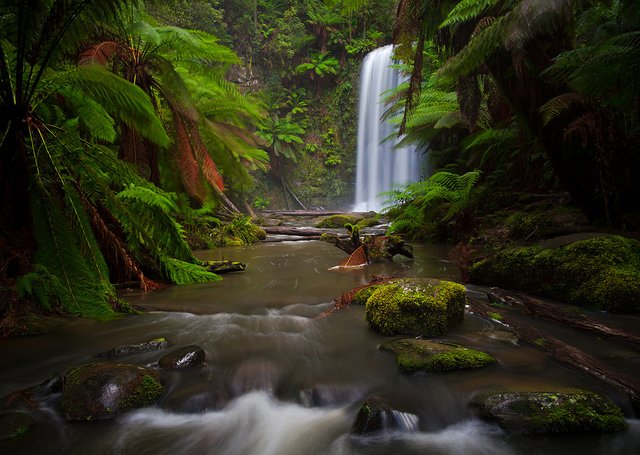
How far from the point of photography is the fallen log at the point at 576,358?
1.47m

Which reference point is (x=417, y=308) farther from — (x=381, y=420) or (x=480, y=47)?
(x=480, y=47)

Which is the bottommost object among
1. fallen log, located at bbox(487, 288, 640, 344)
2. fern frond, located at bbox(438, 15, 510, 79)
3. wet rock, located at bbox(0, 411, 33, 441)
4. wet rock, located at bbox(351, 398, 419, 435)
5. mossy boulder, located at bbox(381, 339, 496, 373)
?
wet rock, located at bbox(351, 398, 419, 435)

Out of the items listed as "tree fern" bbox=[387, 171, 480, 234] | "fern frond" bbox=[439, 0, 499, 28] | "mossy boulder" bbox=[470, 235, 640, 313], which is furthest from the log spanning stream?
"tree fern" bbox=[387, 171, 480, 234]

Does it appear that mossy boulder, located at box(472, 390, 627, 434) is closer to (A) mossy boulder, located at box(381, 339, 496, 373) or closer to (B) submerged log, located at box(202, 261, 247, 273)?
(A) mossy boulder, located at box(381, 339, 496, 373)

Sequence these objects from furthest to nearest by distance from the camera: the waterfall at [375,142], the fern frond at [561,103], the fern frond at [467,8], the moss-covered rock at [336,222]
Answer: the waterfall at [375,142] → the moss-covered rock at [336,222] → the fern frond at [467,8] → the fern frond at [561,103]

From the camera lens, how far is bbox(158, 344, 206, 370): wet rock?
1.84m

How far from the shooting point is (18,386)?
1632 millimetres

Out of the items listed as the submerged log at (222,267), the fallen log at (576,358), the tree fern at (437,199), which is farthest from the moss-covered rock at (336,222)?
the fallen log at (576,358)

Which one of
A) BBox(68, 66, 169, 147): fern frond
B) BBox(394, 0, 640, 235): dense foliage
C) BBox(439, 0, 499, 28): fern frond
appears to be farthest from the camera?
BBox(439, 0, 499, 28): fern frond

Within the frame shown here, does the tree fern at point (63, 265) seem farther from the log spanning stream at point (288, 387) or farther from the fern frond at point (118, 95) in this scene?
the fern frond at point (118, 95)

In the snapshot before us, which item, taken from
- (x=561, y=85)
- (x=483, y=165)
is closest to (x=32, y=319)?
(x=561, y=85)

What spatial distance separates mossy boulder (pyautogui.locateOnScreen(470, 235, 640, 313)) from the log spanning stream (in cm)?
63

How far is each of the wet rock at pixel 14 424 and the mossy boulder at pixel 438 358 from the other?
1.60 m

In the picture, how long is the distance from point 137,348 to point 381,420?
1.38m
